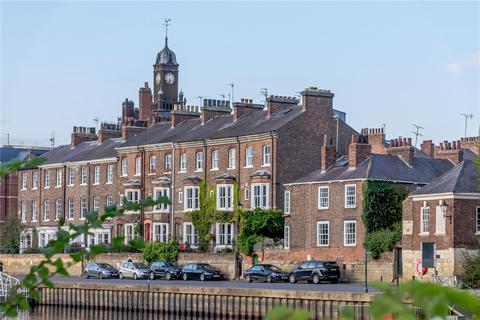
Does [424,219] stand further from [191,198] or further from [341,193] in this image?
[191,198]

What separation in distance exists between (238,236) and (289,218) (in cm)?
367

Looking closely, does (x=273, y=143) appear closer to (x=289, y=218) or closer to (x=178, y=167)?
(x=289, y=218)

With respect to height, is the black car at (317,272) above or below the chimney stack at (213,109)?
below

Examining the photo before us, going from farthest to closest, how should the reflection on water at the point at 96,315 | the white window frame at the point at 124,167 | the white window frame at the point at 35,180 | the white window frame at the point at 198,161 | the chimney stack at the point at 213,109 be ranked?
the white window frame at the point at 35,180 < the white window frame at the point at 124,167 < the chimney stack at the point at 213,109 < the white window frame at the point at 198,161 < the reflection on water at the point at 96,315

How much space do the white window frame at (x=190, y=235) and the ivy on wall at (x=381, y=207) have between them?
16676mm

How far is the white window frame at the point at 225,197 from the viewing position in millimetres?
71750

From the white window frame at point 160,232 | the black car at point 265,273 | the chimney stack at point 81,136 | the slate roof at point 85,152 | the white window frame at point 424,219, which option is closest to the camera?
the white window frame at point 424,219

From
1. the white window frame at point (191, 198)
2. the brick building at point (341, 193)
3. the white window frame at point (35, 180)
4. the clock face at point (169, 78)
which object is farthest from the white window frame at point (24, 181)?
the clock face at point (169, 78)

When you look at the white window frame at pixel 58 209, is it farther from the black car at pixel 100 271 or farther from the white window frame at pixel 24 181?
the black car at pixel 100 271

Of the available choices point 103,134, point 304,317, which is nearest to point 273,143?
point 103,134

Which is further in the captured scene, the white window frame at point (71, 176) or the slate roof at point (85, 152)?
the white window frame at point (71, 176)

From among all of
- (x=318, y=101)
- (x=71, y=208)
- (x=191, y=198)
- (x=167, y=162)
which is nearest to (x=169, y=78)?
(x=71, y=208)

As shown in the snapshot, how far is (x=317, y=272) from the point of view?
2217 inches

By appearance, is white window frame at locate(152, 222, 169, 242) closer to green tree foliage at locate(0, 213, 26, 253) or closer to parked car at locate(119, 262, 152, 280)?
parked car at locate(119, 262, 152, 280)
